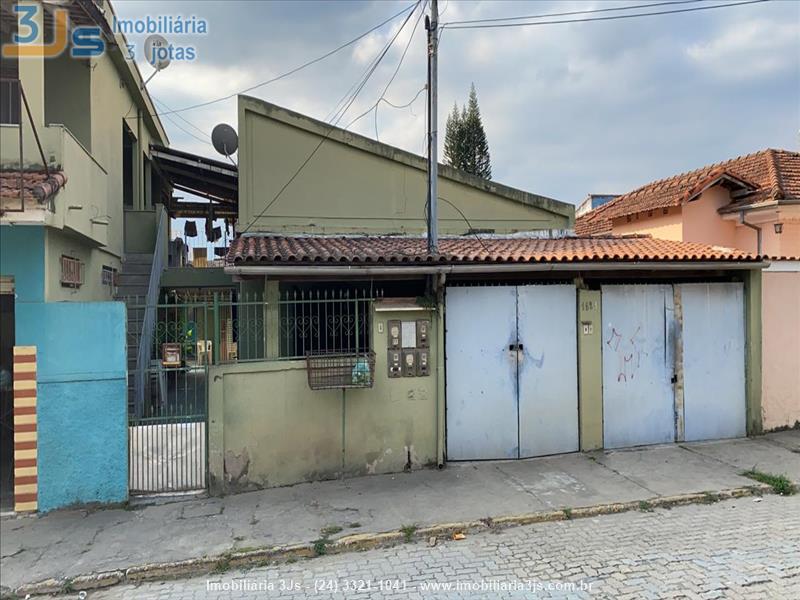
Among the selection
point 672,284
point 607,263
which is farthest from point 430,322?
point 672,284

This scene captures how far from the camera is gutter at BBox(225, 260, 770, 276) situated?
19.2 feet

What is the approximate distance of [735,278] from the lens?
7.79m

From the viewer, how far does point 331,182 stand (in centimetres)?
902

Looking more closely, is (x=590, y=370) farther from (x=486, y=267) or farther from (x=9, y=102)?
(x=9, y=102)

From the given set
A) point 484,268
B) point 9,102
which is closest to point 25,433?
point 9,102

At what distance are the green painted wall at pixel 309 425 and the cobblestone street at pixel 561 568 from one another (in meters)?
1.68

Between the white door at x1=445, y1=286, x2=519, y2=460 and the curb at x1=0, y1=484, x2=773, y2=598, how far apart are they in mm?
1582

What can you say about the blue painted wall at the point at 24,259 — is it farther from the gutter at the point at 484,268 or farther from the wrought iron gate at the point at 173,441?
the gutter at the point at 484,268

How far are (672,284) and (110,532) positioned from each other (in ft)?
24.6

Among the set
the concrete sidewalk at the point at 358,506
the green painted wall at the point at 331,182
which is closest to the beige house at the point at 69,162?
the green painted wall at the point at 331,182

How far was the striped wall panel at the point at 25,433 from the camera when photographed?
17.1 ft

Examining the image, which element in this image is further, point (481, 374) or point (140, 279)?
point (140, 279)

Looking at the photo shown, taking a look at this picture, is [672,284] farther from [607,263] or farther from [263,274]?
[263,274]

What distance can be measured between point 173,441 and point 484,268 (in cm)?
418
